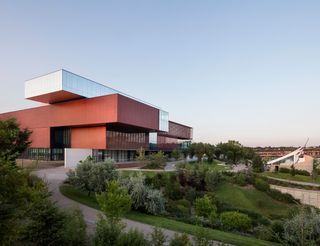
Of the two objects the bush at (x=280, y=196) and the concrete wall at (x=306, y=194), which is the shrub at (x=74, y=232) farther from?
the concrete wall at (x=306, y=194)

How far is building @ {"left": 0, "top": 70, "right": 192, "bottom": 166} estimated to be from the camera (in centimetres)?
4584

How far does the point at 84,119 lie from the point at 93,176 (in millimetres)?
30521

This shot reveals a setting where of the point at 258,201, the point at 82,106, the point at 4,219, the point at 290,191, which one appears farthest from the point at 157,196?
the point at 82,106

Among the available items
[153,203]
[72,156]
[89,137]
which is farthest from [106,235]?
[89,137]

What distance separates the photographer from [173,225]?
13.7 meters

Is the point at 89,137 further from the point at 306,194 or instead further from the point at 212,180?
the point at 306,194

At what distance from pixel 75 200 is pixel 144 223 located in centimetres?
642

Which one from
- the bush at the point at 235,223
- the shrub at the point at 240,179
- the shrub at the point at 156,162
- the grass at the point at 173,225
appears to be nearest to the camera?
the grass at the point at 173,225

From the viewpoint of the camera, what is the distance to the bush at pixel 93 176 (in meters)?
19.8

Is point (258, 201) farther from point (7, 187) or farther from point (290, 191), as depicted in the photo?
point (7, 187)

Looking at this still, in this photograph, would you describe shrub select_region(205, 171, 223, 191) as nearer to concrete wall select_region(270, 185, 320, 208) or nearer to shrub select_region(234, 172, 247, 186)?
shrub select_region(234, 172, 247, 186)

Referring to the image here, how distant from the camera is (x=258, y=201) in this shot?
104 feet

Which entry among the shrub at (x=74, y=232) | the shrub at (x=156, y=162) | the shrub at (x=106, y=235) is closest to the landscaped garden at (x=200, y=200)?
the shrub at (x=106, y=235)

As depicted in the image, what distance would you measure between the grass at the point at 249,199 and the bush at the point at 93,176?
1423cm
